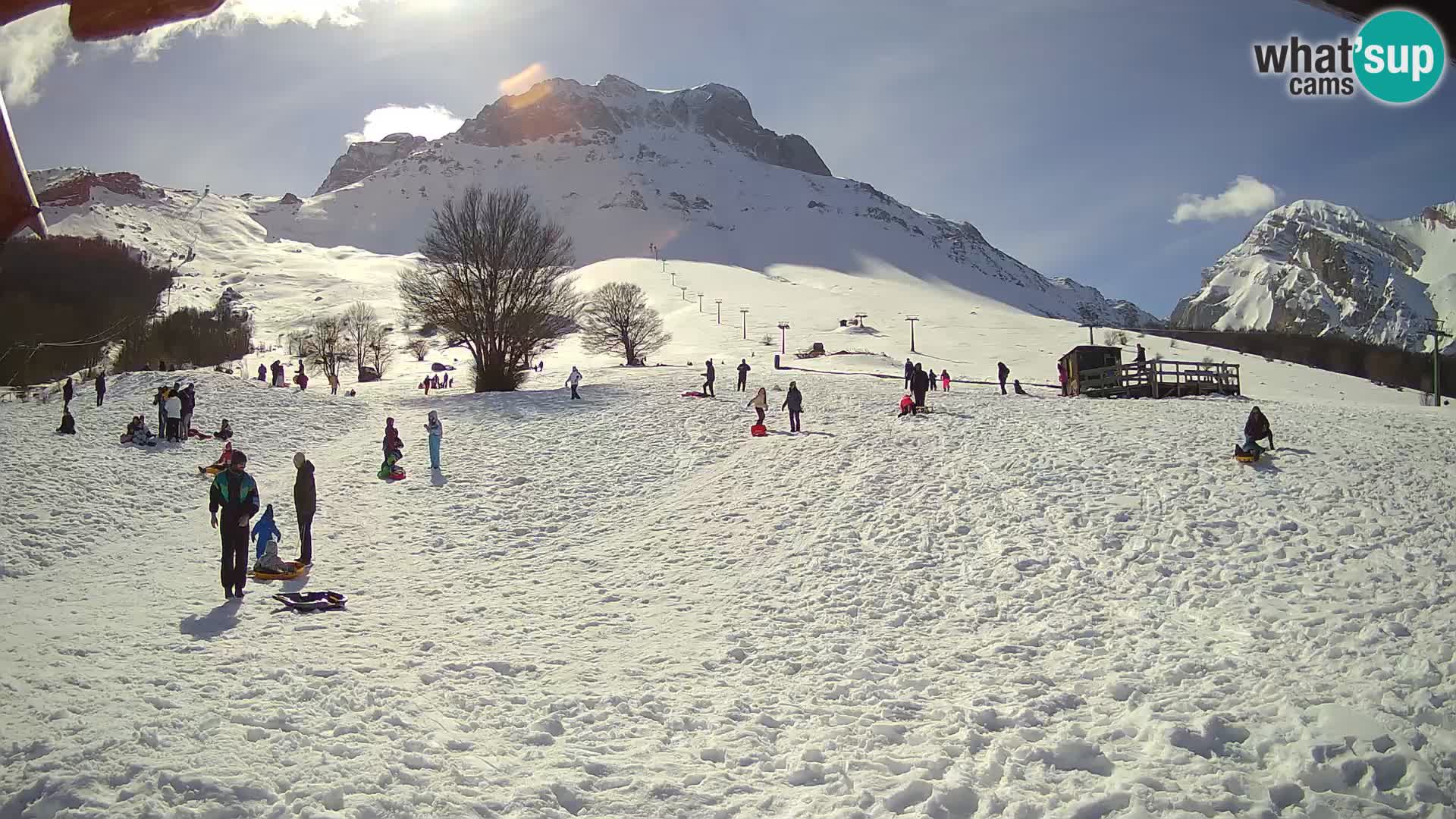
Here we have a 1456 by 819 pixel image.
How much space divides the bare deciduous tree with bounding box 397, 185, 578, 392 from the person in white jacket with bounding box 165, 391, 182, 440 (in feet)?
55.8

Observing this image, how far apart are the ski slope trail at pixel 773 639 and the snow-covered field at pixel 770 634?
47 mm

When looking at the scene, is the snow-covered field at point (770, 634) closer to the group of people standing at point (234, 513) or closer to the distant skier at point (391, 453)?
the group of people standing at point (234, 513)

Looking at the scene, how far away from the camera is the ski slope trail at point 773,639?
5.61 meters

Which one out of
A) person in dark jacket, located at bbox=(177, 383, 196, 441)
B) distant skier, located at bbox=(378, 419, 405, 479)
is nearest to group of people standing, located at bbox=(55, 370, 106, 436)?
person in dark jacket, located at bbox=(177, 383, 196, 441)

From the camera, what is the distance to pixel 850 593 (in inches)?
429

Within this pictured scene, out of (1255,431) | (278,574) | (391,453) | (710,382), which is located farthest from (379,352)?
(1255,431)

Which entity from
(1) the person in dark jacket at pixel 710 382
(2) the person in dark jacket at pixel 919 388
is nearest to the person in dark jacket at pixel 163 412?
(1) the person in dark jacket at pixel 710 382

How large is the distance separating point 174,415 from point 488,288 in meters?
18.8

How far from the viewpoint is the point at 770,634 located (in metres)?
9.51

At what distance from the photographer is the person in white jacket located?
884 inches

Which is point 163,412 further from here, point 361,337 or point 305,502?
point 361,337

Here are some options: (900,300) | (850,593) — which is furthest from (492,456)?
(900,300)

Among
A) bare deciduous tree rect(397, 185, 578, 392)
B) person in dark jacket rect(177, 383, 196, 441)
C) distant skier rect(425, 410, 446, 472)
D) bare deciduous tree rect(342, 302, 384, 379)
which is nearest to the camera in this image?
distant skier rect(425, 410, 446, 472)

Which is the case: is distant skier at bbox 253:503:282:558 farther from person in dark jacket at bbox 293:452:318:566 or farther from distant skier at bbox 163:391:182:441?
distant skier at bbox 163:391:182:441
